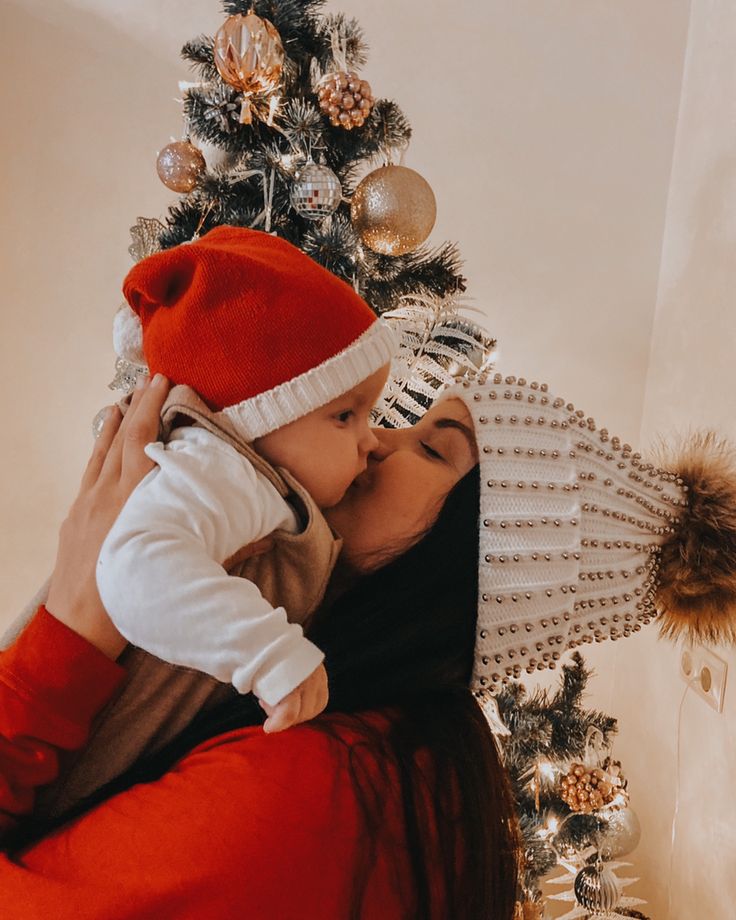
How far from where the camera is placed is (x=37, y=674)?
2.06 feet

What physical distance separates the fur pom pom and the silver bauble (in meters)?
0.63

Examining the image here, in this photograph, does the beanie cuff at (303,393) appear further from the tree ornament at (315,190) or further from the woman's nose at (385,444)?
the tree ornament at (315,190)

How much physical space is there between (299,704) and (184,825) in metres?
0.13

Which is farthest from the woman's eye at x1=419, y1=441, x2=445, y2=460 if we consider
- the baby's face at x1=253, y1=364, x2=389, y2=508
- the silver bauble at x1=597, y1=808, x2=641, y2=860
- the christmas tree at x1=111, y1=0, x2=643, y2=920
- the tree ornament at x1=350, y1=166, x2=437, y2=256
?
the silver bauble at x1=597, y1=808, x2=641, y2=860

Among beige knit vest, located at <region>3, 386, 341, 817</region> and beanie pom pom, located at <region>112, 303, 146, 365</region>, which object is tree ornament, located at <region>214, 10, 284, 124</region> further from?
beige knit vest, located at <region>3, 386, 341, 817</region>

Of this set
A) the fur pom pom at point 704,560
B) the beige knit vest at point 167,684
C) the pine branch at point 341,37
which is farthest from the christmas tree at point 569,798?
the pine branch at point 341,37

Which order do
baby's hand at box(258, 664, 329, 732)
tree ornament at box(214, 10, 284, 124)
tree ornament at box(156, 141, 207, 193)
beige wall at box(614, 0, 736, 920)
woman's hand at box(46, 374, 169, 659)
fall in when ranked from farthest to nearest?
beige wall at box(614, 0, 736, 920)
tree ornament at box(156, 141, 207, 193)
tree ornament at box(214, 10, 284, 124)
woman's hand at box(46, 374, 169, 659)
baby's hand at box(258, 664, 329, 732)

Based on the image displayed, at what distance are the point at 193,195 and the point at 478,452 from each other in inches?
32.4

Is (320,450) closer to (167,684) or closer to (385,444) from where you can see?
(385,444)

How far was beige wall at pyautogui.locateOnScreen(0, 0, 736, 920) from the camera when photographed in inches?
70.9

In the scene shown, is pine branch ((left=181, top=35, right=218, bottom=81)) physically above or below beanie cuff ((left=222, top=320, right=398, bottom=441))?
above

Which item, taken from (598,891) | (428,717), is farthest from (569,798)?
(428,717)

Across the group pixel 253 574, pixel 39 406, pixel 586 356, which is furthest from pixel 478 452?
pixel 39 406

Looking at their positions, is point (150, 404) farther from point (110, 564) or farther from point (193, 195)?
point (193, 195)
